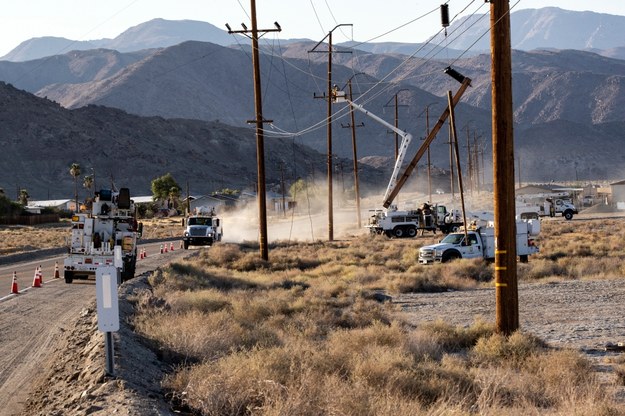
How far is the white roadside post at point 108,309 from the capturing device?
11.0 m

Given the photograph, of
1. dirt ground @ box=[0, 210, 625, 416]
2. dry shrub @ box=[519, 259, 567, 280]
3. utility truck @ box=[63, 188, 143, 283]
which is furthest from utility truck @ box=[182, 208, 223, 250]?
dirt ground @ box=[0, 210, 625, 416]

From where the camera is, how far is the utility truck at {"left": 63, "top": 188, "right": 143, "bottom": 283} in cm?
2984

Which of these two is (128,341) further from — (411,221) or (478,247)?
(411,221)

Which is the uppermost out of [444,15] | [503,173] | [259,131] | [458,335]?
[444,15]

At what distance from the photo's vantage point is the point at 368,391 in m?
10.3

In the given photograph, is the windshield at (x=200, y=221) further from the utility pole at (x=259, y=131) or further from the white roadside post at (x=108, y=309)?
the white roadside post at (x=108, y=309)

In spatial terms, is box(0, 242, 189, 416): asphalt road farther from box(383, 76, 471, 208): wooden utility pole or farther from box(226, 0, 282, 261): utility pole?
box(383, 76, 471, 208): wooden utility pole

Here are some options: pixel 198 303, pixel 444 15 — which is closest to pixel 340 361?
pixel 198 303

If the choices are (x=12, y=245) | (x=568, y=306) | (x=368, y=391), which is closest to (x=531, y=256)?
(x=568, y=306)

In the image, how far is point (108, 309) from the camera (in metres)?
11.1

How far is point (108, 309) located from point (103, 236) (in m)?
19.9

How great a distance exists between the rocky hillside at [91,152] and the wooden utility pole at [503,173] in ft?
451

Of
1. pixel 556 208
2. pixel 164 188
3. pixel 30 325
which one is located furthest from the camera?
pixel 164 188

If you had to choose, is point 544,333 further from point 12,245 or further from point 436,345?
point 12,245
